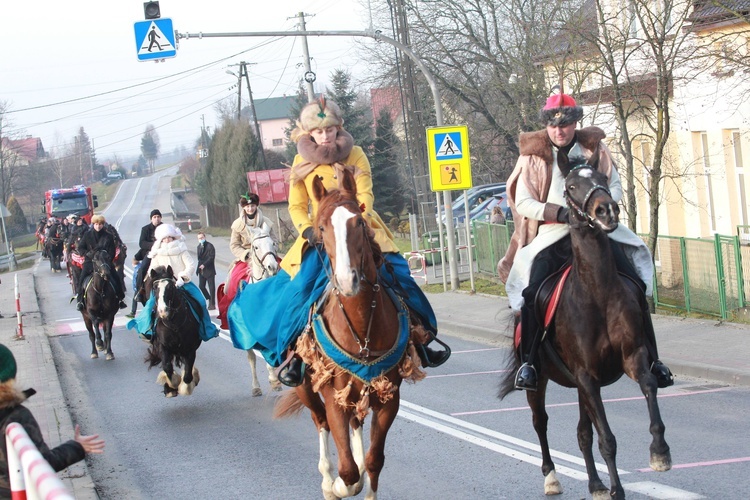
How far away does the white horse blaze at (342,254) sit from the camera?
6023 millimetres

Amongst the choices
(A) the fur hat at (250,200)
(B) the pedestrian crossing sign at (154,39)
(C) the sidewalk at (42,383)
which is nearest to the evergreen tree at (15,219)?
(C) the sidewalk at (42,383)

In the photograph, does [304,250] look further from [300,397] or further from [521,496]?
[521,496]

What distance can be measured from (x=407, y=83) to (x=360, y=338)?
24010mm

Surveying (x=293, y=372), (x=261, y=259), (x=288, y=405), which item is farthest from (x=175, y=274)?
(x=293, y=372)

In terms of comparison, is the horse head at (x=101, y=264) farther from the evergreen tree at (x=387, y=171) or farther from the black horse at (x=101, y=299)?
the evergreen tree at (x=387, y=171)

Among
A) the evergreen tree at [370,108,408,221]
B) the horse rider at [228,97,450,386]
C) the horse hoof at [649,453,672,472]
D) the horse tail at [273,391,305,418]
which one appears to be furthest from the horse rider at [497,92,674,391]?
the evergreen tree at [370,108,408,221]

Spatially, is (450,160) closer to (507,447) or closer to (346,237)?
(507,447)

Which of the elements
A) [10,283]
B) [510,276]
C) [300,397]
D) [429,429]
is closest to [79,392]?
[429,429]

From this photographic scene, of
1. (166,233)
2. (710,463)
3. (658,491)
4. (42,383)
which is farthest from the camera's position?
(42,383)

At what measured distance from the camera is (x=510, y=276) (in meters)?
7.91

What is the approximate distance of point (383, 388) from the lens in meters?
6.82

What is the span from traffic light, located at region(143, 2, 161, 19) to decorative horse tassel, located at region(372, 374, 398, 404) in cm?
1475

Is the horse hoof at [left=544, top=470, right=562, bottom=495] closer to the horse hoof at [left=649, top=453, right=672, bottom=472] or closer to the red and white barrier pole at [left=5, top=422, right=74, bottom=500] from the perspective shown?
the horse hoof at [left=649, top=453, right=672, bottom=472]

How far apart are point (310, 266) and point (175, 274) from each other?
7042 mm
